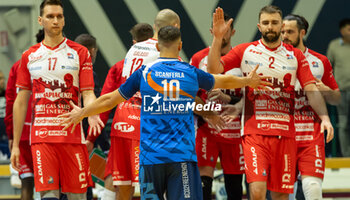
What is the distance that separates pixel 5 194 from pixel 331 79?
4.72m

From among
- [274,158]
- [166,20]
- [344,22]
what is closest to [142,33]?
[166,20]

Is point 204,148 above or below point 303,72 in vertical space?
below

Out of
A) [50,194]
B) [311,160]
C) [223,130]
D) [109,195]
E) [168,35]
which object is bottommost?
[109,195]

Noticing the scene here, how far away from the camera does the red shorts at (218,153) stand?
737 centimetres

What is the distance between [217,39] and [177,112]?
1172mm

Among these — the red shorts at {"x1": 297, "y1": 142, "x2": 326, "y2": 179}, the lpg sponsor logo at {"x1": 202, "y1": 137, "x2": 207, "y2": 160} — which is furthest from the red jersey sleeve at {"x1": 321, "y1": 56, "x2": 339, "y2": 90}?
the lpg sponsor logo at {"x1": 202, "y1": 137, "x2": 207, "y2": 160}

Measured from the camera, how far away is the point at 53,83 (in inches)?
246

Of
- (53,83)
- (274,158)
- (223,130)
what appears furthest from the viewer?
(223,130)

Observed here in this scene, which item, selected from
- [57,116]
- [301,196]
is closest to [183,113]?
[57,116]

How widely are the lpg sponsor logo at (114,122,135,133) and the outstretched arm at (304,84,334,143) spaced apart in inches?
70.6

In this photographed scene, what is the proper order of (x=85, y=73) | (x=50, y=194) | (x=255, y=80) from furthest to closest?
(x=85, y=73), (x=50, y=194), (x=255, y=80)

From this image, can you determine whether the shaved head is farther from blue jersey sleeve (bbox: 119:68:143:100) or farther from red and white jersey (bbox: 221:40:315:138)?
blue jersey sleeve (bbox: 119:68:143:100)

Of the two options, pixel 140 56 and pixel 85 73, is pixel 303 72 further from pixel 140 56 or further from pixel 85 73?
pixel 85 73

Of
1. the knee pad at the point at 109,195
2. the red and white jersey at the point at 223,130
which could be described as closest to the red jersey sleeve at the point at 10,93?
the knee pad at the point at 109,195
